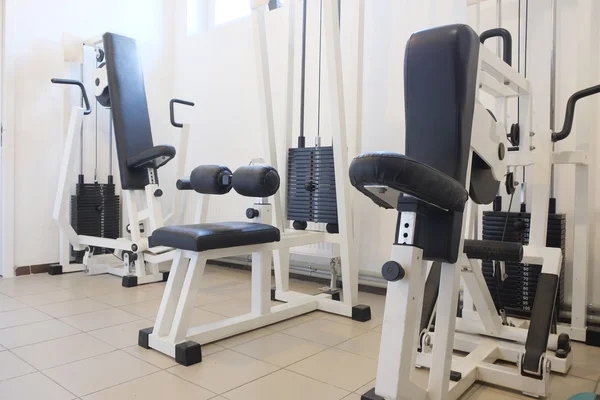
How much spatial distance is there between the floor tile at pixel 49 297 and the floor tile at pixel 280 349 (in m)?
1.36

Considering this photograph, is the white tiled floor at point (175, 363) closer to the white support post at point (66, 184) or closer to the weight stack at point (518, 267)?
the weight stack at point (518, 267)

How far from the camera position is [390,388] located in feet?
3.89

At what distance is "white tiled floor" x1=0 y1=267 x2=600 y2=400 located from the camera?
1.57 meters

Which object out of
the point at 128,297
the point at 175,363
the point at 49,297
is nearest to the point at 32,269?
the point at 49,297

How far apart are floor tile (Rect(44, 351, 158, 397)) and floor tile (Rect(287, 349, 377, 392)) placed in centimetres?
59

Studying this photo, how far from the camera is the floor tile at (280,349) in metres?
1.89

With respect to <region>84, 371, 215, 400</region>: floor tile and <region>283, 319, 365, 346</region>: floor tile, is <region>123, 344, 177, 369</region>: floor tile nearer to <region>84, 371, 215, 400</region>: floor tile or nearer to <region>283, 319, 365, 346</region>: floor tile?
<region>84, 371, 215, 400</region>: floor tile

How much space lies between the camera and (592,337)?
205cm

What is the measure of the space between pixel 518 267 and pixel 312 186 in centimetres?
114

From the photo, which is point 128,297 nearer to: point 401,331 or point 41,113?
point 41,113

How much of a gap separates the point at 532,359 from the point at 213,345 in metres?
1.27

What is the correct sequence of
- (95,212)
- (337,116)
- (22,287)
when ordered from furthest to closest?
(95,212) → (22,287) → (337,116)

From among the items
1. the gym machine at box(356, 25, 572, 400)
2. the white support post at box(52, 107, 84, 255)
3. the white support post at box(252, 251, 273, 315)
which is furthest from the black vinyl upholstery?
the gym machine at box(356, 25, 572, 400)

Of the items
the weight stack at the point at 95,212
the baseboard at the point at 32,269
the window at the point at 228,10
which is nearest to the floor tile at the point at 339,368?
the weight stack at the point at 95,212
